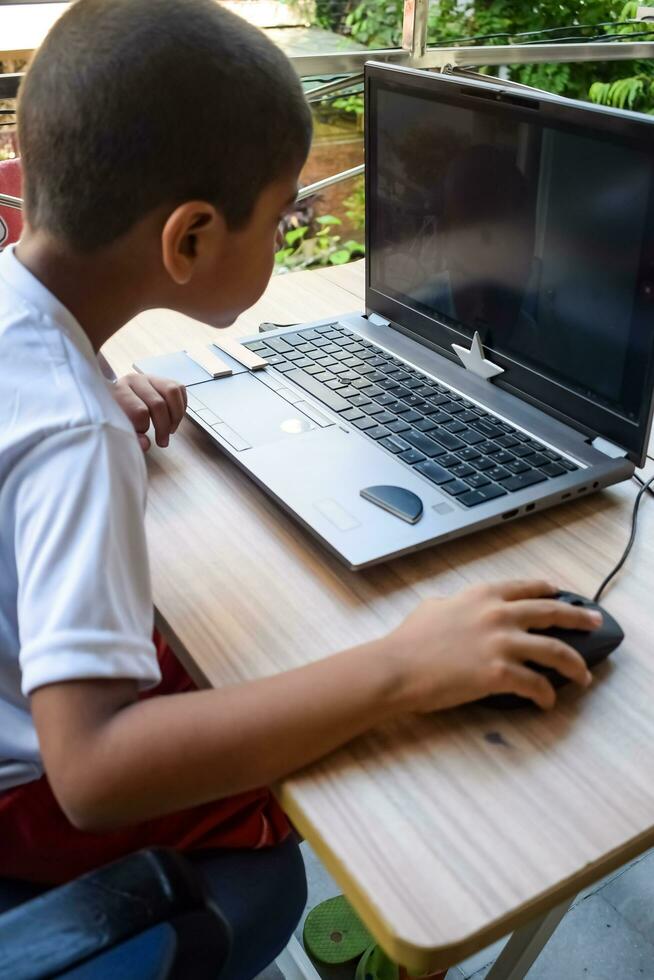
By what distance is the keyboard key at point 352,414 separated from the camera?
2.98ft

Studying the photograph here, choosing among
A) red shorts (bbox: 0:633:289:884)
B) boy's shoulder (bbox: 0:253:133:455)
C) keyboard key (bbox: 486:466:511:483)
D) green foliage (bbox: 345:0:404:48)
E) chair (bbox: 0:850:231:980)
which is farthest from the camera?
green foliage (bbox: 345:0:404:48)

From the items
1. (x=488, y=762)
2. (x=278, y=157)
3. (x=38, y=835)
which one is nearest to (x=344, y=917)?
(x=38, y=835)

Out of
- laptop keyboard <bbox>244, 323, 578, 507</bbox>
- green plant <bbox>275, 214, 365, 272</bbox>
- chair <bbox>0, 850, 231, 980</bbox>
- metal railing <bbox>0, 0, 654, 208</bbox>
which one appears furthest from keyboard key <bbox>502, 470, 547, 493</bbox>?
green plant <bbox>275, 214, 365, 272</bbox>

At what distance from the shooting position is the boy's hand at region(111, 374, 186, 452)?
900 millimetres

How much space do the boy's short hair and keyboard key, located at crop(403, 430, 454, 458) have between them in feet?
0.97

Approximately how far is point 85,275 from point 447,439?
379 millimetres

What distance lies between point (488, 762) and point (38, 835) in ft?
1.23

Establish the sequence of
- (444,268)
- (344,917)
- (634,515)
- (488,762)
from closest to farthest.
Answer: (488,762)
(634,515)
(444,268)
(344,917)

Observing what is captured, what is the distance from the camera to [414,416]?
2.99 ft

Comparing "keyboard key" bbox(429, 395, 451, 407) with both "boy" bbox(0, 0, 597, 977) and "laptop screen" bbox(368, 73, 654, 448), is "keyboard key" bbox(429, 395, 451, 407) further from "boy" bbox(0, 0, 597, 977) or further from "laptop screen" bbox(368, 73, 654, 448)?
"boy" bbox(0, 0, 597, 977)

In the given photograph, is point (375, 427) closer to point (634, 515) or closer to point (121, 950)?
point (634, 515)

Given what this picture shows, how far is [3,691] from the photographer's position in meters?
0.66

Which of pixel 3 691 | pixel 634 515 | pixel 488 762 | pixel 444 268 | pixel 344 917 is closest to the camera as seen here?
pixel 488 762

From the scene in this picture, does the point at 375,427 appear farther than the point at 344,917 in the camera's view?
No
